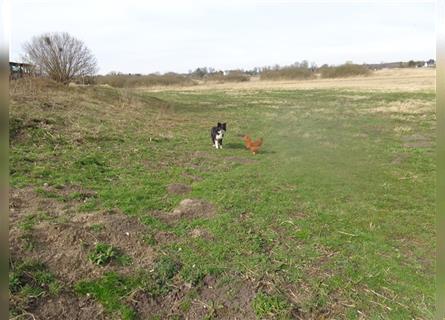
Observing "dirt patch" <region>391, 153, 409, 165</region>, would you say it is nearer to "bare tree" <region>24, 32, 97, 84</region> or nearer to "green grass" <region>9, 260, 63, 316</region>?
"green grass" <region>9, 260, 63, 316</region>

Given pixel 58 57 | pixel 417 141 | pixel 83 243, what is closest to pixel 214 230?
pixel 83 243

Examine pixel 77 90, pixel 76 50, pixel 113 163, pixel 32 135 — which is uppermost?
pixel 76 50

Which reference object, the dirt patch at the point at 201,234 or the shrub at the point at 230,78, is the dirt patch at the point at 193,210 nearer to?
the dirt patch at the point at 201,234

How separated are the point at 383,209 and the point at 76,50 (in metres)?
22.7

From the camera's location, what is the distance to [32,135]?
29.1 ft

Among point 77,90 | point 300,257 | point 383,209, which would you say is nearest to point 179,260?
point 300,257

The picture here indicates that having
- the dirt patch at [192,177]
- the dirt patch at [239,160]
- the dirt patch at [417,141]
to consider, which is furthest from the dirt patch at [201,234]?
the dirt patch at [417,141]

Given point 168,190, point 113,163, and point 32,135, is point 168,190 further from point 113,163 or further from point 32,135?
point 32,135

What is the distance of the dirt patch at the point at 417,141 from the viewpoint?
34.3ft

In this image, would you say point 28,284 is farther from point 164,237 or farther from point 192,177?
point 192,177

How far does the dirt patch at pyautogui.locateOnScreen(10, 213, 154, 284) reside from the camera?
12.2ft

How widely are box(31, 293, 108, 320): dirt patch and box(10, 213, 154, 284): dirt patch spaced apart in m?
0.26

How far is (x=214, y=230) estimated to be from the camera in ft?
15.1

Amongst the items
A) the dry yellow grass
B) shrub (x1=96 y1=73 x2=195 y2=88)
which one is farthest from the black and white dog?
shrub (x1=96 y1=73 x2=195 y2=88)
